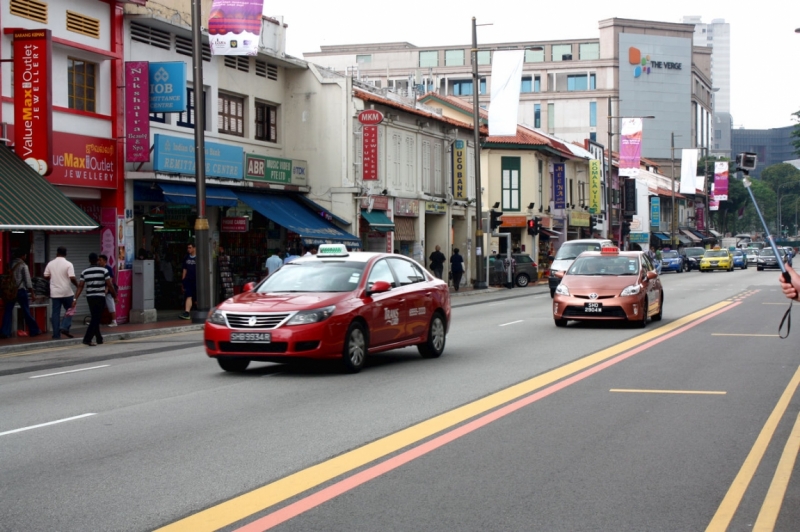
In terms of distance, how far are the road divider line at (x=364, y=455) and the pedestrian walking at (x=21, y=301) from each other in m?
11.2

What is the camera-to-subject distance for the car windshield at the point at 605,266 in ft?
69.0

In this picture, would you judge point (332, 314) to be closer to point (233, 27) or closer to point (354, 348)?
point (354, 348)

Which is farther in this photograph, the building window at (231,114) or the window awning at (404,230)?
the window awning at (404,230)

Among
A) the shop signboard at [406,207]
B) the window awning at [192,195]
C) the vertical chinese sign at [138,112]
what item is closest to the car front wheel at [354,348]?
the vertical chinese sign at [138,112]

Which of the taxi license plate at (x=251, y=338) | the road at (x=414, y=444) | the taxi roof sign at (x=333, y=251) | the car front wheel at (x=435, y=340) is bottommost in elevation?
the road at (x=414, y=444)

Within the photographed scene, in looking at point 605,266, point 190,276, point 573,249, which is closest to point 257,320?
point 605,266

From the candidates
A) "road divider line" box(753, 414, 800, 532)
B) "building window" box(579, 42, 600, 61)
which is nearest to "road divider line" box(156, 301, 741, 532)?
"road divider line" box(753, 414, 800, 532)

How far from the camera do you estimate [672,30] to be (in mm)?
116688

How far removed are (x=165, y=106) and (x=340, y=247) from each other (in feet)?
38.4

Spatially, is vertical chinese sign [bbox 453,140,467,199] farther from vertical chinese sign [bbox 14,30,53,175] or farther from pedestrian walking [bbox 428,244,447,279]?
vertical chinese sign [bbox 14,30,53,175]

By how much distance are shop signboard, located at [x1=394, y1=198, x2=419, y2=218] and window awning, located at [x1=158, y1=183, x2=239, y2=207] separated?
11.2m

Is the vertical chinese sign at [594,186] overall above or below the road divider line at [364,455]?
above

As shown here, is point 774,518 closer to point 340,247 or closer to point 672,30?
point 340,247

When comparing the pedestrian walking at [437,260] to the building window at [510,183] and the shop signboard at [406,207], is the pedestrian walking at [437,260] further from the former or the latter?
the building window at [510,183]
